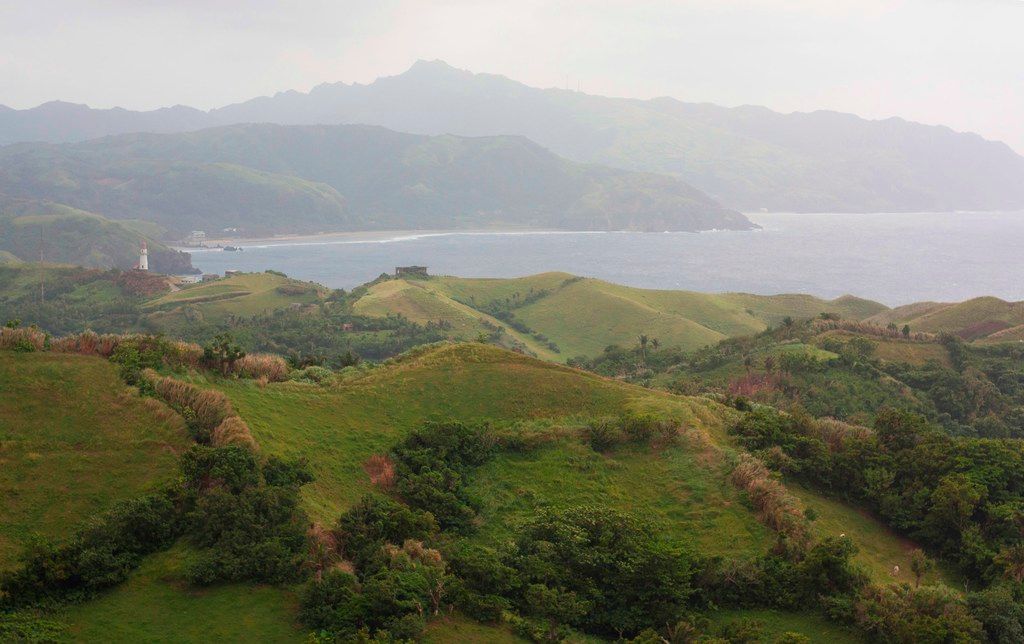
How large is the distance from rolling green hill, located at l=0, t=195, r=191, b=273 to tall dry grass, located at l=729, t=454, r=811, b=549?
589 feet

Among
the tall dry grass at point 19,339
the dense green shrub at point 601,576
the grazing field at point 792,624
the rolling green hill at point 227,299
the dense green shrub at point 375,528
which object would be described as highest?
the tall dry grass at point 19,339

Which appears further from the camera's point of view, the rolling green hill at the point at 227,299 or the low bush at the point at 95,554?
the rolling green hill at the point at 227,299

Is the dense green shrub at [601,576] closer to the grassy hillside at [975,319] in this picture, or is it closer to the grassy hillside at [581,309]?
the grassy hillside at [975,319]

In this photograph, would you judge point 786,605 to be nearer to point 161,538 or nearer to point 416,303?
point 161,538

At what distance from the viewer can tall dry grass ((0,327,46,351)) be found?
2131cm

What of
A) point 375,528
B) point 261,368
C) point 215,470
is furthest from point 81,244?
point 375,528

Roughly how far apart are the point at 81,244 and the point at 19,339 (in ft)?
597

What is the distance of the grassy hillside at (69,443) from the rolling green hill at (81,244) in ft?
568

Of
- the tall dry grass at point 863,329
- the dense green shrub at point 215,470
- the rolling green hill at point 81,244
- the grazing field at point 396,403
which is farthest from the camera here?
the rolling green hill at point 81,244

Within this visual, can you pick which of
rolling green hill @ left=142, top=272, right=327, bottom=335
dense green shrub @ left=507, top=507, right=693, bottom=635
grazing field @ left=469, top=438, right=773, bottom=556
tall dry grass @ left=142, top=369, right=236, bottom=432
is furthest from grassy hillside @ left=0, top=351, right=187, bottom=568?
rolling green hill @ left=142, top=272, right=327, bottom=335

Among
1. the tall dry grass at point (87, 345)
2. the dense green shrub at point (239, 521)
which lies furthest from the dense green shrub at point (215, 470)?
the tall dry grass at point (87, 345)

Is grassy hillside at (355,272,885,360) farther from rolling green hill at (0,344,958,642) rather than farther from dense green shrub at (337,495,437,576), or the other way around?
dense green shrub at (337,495,437,576)

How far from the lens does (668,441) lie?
25.4 metres

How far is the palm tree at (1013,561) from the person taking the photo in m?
19.9
